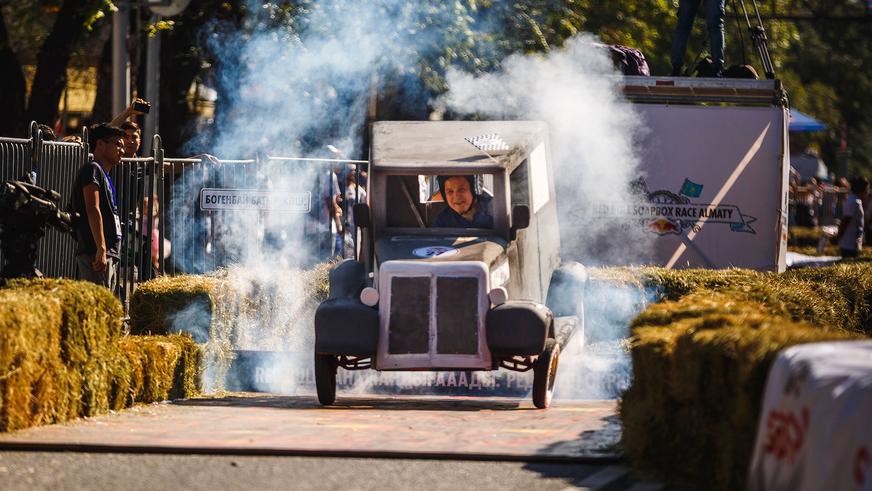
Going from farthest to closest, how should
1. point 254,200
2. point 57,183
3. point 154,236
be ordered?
1. point 254,200
2. point 154,236
3. point 57,183

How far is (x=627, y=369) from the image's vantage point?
40.5ft

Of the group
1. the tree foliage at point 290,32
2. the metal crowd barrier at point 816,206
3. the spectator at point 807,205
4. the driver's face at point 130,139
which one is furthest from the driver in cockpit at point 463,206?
the spectator at point 807,205

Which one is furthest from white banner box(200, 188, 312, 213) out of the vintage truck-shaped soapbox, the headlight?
the headlight

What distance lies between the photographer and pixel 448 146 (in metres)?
12.4

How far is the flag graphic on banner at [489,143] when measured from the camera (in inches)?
491

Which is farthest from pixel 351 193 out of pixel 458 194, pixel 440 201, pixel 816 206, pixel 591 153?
pixel 816 206

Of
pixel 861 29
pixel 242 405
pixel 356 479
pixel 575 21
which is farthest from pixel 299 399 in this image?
pixel 861 29

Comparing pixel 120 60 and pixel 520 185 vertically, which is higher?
pixel 120 60

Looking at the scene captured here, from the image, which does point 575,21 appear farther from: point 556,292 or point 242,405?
point 242,405

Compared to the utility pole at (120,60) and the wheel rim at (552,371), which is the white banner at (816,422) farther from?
the utility pole at (120,60)

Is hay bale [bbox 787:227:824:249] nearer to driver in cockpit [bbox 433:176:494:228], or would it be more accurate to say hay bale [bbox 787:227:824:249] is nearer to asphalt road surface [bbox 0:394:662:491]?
driver in cockpit [bbox 433:176:494:228]

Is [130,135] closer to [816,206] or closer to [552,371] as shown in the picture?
[552,371]

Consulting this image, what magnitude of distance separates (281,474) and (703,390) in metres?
2.10

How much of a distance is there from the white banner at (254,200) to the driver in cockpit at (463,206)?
3.31 metres
